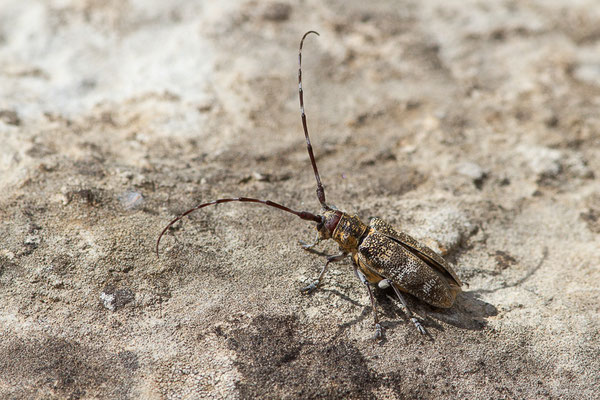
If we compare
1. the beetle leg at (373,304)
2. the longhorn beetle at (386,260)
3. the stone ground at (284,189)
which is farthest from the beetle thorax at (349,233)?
the stone ground at (284,189)

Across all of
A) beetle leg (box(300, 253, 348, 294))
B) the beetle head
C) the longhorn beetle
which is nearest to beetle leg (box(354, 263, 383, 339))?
the longhorn beetle

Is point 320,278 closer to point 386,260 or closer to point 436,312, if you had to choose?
point 386,260

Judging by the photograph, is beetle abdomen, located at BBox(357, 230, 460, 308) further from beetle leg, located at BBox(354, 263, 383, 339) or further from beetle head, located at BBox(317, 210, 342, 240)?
beetle head, located at BBox(317, 210, 342, 240)

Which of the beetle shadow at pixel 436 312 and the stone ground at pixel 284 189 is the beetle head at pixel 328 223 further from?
the beetle shadow at pixel 436 312

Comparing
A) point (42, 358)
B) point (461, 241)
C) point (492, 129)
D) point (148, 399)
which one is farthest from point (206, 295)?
point (492, 129)

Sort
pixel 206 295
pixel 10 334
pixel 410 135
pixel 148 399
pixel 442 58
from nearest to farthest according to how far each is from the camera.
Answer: pixel 148 399, pixel 10 334, pixel 206 295, pixel 410 135, pixel 442 58

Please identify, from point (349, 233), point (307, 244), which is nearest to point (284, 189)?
point (307, 244)

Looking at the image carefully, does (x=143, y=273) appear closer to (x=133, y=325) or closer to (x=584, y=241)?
(x=133, y=325)
